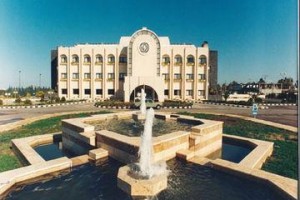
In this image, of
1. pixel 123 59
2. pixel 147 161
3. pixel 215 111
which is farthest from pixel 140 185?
pixel 123 59

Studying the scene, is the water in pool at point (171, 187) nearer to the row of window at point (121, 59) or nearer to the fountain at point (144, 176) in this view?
the fountain at point (144, 176)

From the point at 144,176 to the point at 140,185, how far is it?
0.57 metres

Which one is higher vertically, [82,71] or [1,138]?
[82,71]

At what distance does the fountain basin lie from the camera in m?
5.96

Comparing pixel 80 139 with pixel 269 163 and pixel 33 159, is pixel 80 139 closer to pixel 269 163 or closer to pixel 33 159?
pixel 33 159

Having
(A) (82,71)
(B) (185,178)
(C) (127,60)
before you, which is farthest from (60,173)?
(A) (82,71)

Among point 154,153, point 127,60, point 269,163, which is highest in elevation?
point 127,60

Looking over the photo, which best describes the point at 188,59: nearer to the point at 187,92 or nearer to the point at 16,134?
the point at 187,92

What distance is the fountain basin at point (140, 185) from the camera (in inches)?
235

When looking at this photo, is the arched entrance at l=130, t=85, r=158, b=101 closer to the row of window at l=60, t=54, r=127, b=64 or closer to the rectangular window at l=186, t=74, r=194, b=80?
the row of window at l=60, t=54, r=127, b=64

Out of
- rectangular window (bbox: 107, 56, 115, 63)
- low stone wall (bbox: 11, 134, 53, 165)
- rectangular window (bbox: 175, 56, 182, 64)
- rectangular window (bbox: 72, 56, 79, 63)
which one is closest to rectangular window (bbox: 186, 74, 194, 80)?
rectangular window (bbox: 175, 56, 182, 64)

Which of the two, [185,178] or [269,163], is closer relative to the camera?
[185,178]

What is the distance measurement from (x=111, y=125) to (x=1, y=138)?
236 inches

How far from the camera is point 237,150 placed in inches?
450
